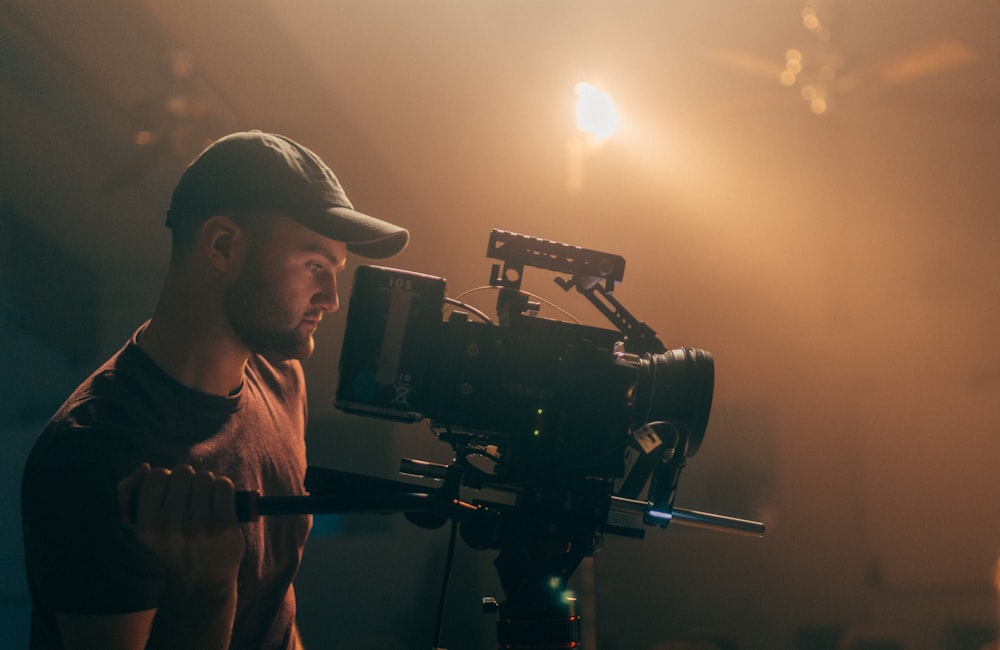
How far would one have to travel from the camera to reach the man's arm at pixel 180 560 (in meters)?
0.72

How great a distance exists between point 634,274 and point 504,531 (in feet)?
3.43

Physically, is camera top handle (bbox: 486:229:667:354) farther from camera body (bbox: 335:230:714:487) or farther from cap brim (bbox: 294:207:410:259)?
cap brim (bbox: 294:207:410:259)

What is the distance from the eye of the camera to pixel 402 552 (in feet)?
4.94

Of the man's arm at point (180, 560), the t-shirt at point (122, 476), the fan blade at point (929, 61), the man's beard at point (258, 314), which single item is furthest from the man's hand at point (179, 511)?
the fan blade at point (929, 61)

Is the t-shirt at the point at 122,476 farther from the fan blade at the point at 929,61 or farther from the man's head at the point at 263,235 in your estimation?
the fan blade at the point at 929,61

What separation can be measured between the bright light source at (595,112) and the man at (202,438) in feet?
2.62

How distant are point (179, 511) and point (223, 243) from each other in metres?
0.42

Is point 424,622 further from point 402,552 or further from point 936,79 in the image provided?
point 936,79

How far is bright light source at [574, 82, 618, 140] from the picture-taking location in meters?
1.68

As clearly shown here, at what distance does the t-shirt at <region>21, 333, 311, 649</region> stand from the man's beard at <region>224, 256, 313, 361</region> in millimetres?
109

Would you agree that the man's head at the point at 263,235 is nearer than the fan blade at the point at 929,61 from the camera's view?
Yes

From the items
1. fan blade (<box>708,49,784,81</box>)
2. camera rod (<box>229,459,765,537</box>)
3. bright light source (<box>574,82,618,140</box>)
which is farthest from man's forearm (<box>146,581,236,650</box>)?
fan blade (<box>708,49,784,81</box>)

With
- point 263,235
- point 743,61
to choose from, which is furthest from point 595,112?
point 263,235

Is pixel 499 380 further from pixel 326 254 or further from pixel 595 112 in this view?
pixel 595 112
